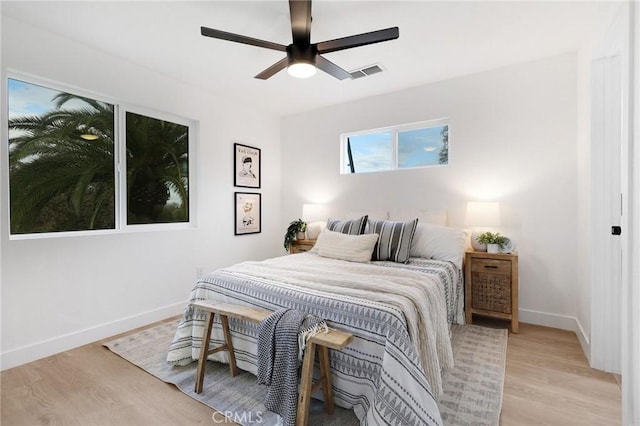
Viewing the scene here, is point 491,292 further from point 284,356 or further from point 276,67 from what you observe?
point 276,67

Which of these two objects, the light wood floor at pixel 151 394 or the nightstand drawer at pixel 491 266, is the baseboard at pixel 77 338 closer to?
the light wood floor at pixel 151 394

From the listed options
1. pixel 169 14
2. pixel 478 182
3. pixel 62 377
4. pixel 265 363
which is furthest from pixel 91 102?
pixel 478 182

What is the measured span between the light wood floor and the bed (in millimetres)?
360

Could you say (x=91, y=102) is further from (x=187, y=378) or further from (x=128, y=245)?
(x=187, y=378)

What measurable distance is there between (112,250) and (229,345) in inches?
64.4

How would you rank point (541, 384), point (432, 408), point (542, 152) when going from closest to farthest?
point (432, 408) < point (541, 384) < point (542, 152)

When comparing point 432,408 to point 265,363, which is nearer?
point 432,408

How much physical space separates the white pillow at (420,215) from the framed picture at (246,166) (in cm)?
196

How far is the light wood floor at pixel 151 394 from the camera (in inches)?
64.4

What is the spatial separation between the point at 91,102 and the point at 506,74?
402 cm

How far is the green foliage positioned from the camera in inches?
112

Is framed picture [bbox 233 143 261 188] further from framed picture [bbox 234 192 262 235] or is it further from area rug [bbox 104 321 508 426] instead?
area rug [bbox 104 321 508 426]

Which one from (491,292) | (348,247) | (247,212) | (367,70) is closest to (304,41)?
(367,70)

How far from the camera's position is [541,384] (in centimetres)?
192
